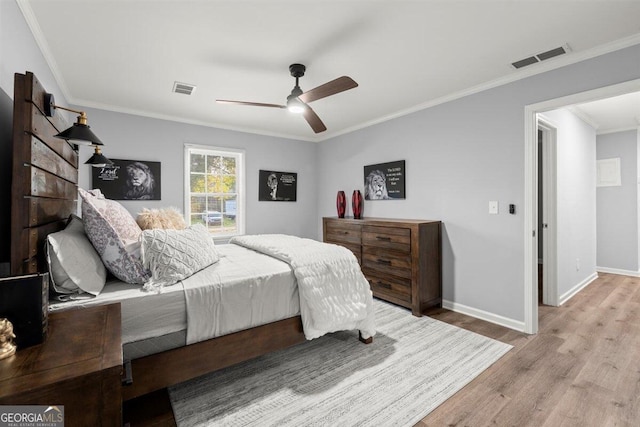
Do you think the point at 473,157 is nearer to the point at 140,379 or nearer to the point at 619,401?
the point at 619,401

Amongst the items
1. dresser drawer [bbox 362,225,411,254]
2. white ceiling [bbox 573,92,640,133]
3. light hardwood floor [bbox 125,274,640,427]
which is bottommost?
light hardwood floor [bbox 125,274,640,427]

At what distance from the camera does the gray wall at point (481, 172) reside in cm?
254

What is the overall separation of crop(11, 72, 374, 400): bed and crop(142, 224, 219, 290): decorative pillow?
0.19 feet

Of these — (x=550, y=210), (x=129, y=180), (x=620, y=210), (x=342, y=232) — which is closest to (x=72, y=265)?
(x=129, y=180)

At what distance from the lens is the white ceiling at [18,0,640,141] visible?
1859mm

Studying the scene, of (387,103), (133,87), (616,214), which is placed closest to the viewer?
(133,87)

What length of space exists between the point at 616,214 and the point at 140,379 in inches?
268

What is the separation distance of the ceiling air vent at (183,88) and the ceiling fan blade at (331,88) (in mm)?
1372

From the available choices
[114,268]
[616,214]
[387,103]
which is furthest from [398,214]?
[616,214]

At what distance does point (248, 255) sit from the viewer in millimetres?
2508

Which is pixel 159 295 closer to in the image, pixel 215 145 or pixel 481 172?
pixel 481 172

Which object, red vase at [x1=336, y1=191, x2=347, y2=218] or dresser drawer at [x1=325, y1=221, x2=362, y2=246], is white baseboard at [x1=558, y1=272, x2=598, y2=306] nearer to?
dresser drawer at [x1=325, y1=221, x2=362, y2=246]

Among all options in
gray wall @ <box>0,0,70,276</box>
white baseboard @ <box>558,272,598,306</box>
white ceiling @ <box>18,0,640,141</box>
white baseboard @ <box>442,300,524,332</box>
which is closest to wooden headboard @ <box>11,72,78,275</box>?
gray wall @ <box>0,0,70,276</box>

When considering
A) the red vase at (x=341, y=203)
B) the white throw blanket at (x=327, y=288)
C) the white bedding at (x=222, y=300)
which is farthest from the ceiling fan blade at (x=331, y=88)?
the red vase at (x=341, y=203)
